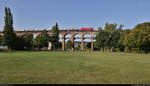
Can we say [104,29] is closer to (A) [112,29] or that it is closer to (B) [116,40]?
(A) [112,29]

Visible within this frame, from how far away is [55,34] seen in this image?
181 ft

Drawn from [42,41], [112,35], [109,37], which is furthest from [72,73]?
[42,41]

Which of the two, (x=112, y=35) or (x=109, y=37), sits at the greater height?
(x=112, y=35)

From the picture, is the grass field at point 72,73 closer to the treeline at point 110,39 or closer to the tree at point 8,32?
the treeline at point 110,39

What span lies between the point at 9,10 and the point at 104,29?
3933 cm

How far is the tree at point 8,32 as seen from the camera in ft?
137

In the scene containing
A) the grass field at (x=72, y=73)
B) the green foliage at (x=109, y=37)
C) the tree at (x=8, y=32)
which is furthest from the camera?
the green foliage at (x=109, y=37)

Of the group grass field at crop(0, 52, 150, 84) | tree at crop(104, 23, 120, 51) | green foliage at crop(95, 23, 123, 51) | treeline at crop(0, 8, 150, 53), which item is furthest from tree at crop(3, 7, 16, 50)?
grass field at crop(0, 52, 150, 84)

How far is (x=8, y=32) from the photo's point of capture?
42.5 meters

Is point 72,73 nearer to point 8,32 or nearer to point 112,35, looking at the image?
point 8,32

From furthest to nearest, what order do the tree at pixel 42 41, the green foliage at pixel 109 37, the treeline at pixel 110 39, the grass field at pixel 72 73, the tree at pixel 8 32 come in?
1. the tree at pixel 42 41
2. the green foliage at pixel 109 37
3. the tree at pixel 8 32
4. the treeline at pixel 110 39
5. the grass field at pixel 72 73

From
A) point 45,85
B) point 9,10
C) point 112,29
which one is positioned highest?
point 9,10

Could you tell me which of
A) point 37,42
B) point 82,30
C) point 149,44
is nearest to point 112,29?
point 149,44

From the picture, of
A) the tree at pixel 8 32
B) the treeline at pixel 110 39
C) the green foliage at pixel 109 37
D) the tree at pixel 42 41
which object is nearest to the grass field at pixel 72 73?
the treeline at pixel 110 39
